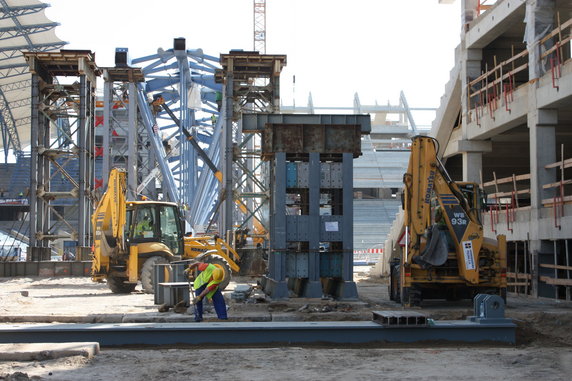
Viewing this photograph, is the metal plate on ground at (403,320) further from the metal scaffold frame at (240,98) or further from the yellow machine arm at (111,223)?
the metal scaffold frame at (240,98)

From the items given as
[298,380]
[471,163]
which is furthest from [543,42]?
[298,380]

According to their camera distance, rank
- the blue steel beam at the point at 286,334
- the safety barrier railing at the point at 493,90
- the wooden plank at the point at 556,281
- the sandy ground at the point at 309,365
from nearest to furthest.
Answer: the sandy ground at the point at 309,365, the blue steel beam at the point at 286,334, the wooden plank at the point at 556,281, the safety barrier railing at the point at 493,90

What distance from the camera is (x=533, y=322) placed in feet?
45.6

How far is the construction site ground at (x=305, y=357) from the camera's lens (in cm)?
886

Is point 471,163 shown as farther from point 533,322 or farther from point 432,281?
point 533,322

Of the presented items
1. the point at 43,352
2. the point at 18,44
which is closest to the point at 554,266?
the point at 43,352

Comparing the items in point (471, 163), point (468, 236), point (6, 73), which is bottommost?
point (468, 236)

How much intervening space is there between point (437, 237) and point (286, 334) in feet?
16.7

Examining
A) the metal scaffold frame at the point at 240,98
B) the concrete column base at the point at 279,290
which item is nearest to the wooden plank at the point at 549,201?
the concrete column base at the point at 279,290

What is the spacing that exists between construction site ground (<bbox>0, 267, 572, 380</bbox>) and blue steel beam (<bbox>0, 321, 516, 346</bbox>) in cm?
17

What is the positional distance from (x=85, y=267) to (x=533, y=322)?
1897 centimetres

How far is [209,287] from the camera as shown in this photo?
521 inches

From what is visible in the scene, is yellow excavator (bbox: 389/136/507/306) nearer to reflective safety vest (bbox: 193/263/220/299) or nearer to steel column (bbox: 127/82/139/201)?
reflective safety vest (bbox: 193/263/220/299)

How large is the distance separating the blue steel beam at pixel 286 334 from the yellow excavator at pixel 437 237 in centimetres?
390
